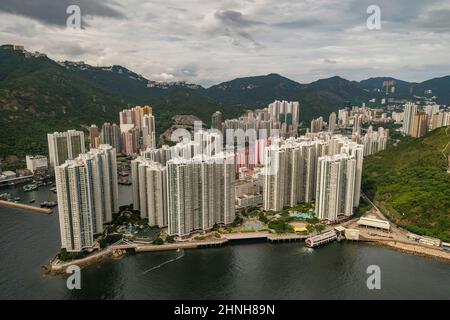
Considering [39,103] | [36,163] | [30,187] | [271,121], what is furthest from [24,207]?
[271,121]

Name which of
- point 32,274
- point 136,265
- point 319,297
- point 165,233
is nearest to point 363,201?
point 319,297

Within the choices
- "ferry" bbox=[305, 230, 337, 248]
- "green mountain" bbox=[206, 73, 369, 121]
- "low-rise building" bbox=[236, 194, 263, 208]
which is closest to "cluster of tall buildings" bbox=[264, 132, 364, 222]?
"low-rise building" bbox=[236, 194, 263, 208]

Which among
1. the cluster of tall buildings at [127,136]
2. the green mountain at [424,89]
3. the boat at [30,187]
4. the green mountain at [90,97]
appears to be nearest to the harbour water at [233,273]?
the boat at [30,187]

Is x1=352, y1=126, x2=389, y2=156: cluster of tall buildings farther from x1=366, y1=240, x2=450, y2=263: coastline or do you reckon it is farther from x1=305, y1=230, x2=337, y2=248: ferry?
x1=305, y1=230, x2=337, y2=248: ferry

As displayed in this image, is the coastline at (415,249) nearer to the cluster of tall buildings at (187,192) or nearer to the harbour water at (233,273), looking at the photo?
the harbour water at (233,273)

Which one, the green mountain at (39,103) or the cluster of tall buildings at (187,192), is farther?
the green mountain at (39,103)
